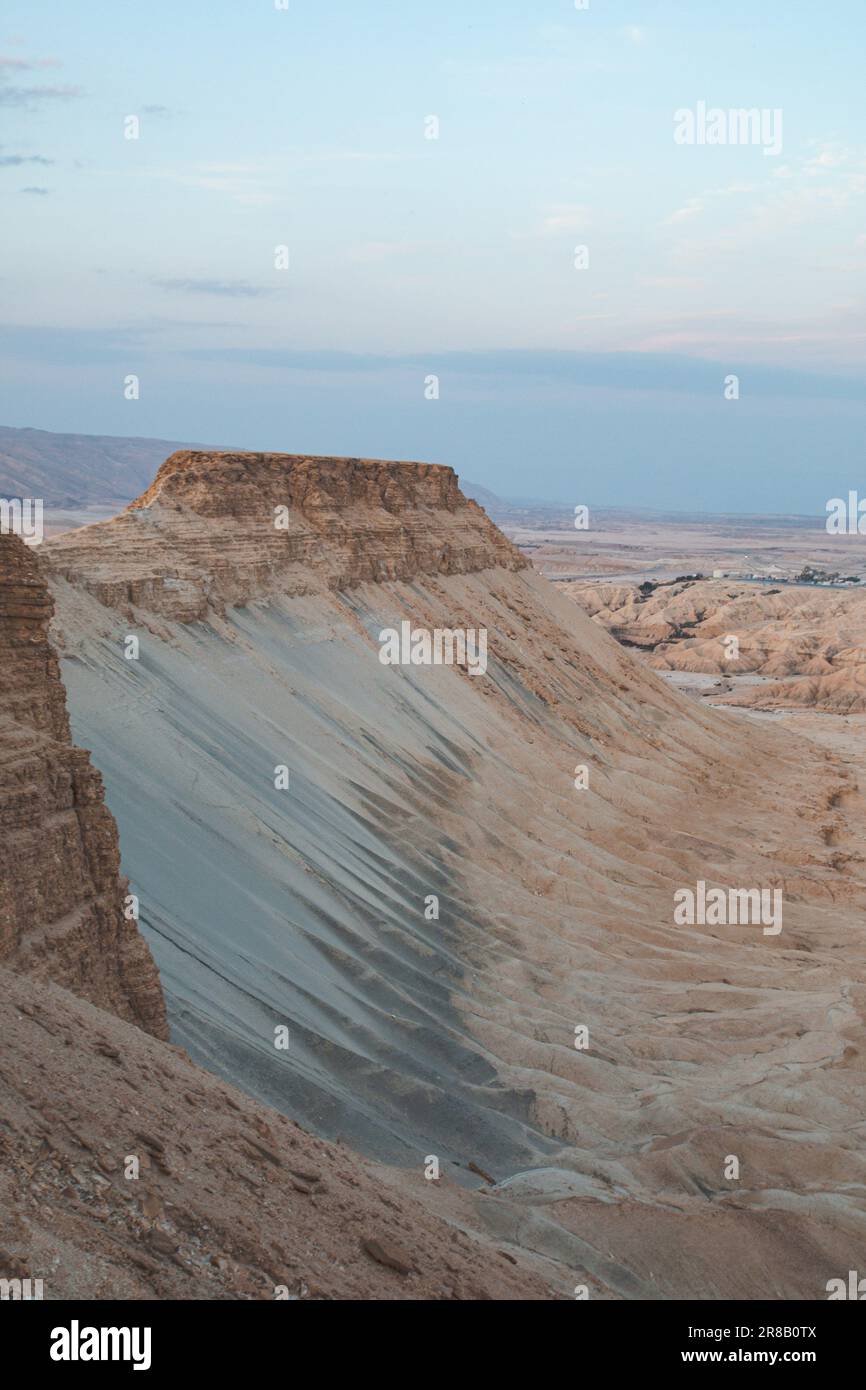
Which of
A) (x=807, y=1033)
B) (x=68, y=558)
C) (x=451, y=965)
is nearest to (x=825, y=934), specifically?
(x=807, y=1033)

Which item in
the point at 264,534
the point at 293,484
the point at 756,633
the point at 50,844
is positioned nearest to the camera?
the point at 50,844

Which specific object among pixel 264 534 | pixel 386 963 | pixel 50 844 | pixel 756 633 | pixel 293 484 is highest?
pixel 756 633

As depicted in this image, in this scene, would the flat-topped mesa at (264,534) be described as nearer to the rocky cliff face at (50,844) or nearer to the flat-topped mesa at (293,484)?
the flat-topped mesa at (293,484)

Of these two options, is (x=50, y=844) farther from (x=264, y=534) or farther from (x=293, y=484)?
(x=293, y=484)

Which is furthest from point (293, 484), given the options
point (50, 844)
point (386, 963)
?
point (50, 844)

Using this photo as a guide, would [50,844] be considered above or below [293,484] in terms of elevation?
below

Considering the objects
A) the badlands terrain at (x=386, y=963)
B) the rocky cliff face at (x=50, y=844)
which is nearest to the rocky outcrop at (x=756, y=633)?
the badlands terrain at (x=386, y=963)
